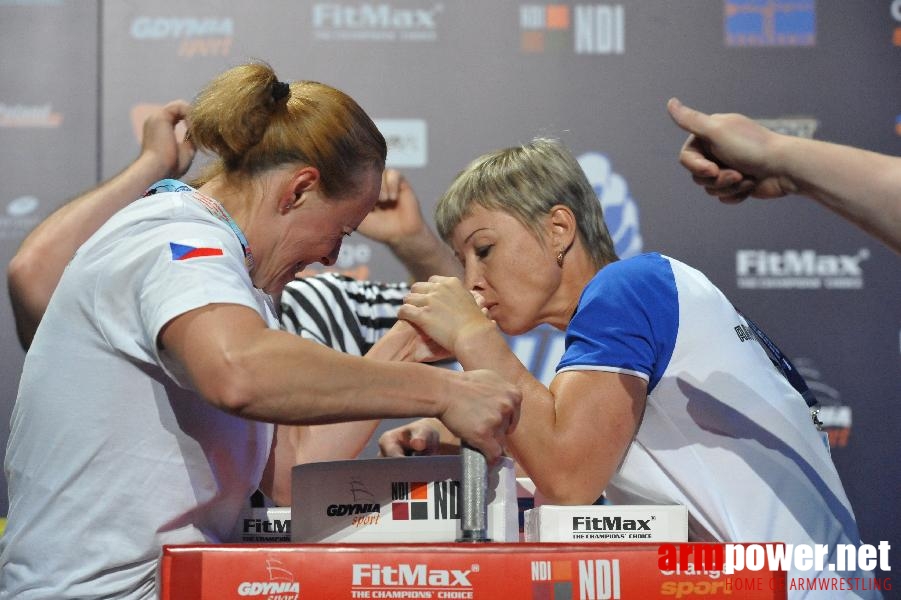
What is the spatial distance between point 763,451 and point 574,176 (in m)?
0.77

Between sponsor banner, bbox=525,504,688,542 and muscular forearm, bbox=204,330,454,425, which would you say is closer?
muscular forearm, bbox=204,330,454,425

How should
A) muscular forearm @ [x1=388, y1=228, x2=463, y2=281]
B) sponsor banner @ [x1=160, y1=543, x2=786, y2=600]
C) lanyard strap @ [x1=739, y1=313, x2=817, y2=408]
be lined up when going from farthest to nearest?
muscular forearm @ [x1=388, y1=228, x2=463, y2=281], lanyard strap @ [x1=739, y1=313, x2=817, y2=408], sponsor banner @ [x1=160, y1=543, x2=786, y2=600]

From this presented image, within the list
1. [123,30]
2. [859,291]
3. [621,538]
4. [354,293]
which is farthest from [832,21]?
[621,538]

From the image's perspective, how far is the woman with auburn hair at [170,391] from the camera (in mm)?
1222

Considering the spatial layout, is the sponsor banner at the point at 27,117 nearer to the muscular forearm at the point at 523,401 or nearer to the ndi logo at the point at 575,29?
the ndi logo at the point at 575,29

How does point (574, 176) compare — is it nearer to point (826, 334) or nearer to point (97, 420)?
point (97, 420)

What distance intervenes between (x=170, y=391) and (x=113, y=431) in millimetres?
92

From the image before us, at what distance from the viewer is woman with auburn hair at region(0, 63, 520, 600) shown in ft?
4.01

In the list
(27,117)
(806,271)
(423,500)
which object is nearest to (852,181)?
(423,500)

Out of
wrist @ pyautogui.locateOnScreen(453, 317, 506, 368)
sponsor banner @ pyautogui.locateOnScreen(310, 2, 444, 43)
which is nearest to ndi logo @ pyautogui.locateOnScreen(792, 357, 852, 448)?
sponsor banner @ pyautogui.locateOnScreen(310, 2, 444, 43)

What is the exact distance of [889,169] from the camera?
1.30 meters

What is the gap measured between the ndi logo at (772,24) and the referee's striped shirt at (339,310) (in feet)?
5.76

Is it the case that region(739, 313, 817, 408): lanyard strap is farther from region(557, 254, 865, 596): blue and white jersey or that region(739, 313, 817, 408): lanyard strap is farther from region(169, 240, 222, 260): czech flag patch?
region(169, 240, 222, 260): czech flag patch

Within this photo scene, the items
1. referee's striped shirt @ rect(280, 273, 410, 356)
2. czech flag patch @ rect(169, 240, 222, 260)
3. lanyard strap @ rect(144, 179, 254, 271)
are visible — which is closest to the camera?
czech flag patch @ rect(169, 240, 222, 260)
